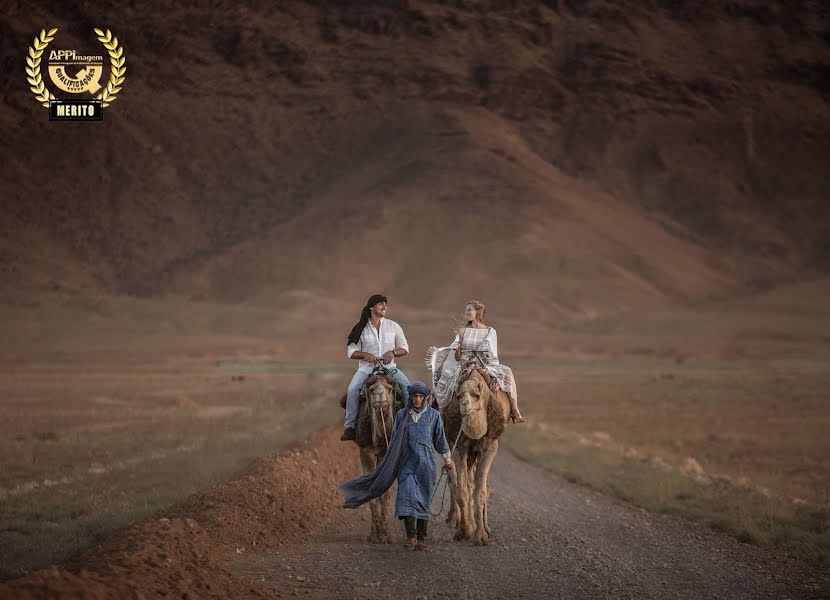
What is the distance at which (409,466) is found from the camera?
11617 millimetres

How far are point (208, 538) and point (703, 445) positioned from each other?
24.0m

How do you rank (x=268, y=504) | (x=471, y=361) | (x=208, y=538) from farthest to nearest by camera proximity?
1. (x=268, y=504)
2. (x=471, y=361)
3. (x=208, y=538)

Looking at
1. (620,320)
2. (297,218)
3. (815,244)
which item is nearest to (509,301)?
(620,320)

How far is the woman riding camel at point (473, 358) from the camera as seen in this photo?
12422mm

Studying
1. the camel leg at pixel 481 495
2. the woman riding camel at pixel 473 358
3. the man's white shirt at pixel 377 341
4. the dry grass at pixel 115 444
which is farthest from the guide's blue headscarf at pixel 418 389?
the dry grass at pixel 115 444

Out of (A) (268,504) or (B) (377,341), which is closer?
(B) (377,341)

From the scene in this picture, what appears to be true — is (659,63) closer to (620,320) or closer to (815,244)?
(815,244)

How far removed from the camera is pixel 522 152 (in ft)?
486

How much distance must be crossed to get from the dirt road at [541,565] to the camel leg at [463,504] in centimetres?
22

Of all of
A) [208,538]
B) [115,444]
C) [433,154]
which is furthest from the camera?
[433,154]

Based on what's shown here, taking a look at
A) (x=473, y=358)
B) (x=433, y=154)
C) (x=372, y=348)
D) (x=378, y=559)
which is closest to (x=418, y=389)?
(x=372, y=348)

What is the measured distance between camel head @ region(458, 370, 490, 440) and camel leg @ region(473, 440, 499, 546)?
571mm

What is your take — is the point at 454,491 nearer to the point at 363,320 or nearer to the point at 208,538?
the point at 363,320

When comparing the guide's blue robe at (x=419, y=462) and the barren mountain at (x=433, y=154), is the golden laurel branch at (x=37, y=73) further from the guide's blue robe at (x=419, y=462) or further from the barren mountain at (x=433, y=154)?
the barren mountain at (x=433, y=154)
